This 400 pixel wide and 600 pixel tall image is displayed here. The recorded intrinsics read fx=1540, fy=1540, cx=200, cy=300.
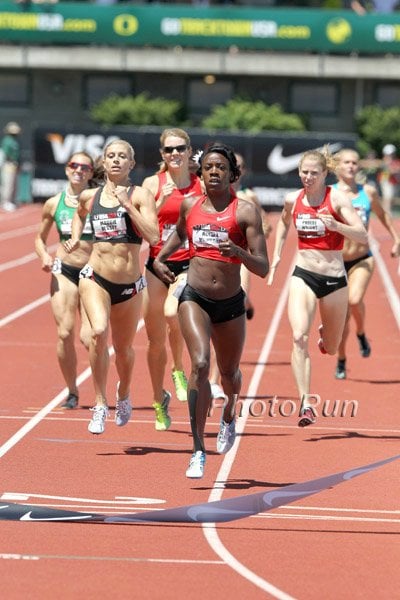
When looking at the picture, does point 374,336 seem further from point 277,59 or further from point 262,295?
point 277,59

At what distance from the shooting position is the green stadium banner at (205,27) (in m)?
56.2

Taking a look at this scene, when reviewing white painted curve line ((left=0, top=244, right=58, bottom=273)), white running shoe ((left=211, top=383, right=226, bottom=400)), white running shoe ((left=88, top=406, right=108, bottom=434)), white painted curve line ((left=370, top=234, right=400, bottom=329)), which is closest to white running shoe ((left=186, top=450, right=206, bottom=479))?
white running shoe ((left=88, top=406, right=108, bottom=434))

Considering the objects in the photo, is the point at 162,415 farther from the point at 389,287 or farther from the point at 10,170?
the point at 10,170

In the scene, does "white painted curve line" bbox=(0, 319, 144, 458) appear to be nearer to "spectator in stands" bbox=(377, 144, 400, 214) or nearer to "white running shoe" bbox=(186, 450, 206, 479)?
"white running shoe" bbox=(186, 450, 206, 479)

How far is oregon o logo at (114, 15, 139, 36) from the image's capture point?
5669 cm

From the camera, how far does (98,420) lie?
1066cm

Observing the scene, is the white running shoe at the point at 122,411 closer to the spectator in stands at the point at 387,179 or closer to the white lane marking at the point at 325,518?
the white lane marking at the point at 325,518

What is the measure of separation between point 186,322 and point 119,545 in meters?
2.03

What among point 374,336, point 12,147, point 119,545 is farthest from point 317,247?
point 12,147

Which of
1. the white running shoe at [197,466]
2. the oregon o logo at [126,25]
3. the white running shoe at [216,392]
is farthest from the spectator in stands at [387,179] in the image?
the white running shoe at [197,466]

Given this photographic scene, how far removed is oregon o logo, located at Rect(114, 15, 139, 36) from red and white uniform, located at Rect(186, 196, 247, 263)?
4805cm

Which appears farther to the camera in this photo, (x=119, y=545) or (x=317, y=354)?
(x=317, y=354)

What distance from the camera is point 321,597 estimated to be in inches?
273

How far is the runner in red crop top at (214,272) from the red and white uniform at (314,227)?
2176mm
